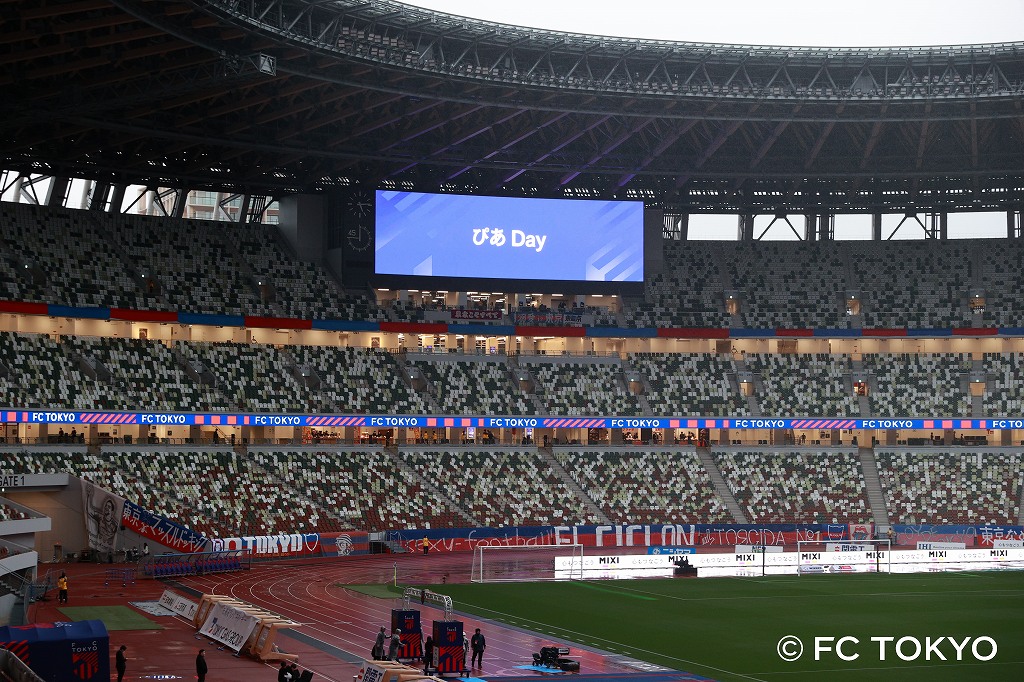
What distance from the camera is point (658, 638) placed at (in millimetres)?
42594

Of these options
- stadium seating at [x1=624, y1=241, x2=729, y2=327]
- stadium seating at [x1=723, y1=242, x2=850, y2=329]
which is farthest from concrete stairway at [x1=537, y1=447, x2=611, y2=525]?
stadium seating at [x1=723, y1=242, x2=850, y2=329]

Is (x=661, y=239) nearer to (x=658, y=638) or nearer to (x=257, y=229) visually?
(x=257, y=229)

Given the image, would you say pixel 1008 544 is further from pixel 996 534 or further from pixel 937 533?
pixel 937 533

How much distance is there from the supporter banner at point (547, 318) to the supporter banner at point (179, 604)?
42.7 metres

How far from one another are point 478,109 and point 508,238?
14.5m

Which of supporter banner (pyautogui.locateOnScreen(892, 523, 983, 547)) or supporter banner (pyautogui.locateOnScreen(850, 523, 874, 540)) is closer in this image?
supporter banner (pyautogui.locateOnScreen(892, 523, 983, 547))

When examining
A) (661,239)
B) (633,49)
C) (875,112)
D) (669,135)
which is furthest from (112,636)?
(661,239)

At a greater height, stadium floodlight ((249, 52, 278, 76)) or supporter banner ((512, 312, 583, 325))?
stadium floodlight ((249, 52, 278, 76))

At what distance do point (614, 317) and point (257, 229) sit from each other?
83.4 feet

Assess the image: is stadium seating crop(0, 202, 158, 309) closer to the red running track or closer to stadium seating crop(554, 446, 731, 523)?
the red running track

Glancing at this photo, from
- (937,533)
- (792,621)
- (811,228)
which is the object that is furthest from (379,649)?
Result: (811,228)

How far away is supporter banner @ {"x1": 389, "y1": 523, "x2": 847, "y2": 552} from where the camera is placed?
235 feet

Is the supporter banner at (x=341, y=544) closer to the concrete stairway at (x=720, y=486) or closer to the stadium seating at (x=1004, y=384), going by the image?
the concrete stairway at (x=720, y=486)

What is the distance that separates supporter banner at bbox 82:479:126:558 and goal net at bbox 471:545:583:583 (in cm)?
1744
